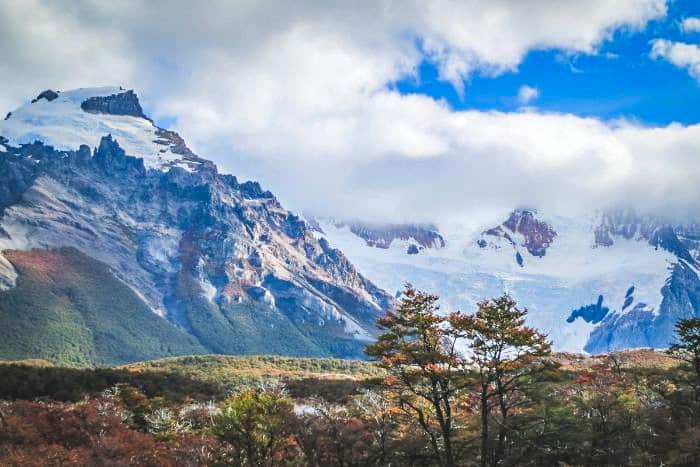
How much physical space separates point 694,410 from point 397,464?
3014cm

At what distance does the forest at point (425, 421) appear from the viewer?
143 ft

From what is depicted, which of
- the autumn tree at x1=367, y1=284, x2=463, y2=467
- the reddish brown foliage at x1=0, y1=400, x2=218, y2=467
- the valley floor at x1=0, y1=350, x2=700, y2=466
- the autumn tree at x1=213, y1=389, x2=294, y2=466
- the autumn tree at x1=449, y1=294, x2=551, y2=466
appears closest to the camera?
the autumn tree at x1=367, y1=284, x2=463, y2=467

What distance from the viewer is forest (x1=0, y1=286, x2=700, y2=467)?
43.6 metres

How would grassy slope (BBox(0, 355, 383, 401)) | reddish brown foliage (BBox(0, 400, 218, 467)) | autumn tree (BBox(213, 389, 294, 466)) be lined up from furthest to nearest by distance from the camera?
grassy slope (BBox(0, 355, 383, 401))
autumn tree (BBox(213, 389, 294, 466))
reddish brown foliage (BBox(0, 400, 218, 467))

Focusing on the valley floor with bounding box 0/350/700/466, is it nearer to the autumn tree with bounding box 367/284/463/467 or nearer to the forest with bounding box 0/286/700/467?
the forest with bounding box 0/286/700/467

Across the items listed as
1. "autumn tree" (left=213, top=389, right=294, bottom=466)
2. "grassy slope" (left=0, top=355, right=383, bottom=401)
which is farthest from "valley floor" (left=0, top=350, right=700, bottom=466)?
"grassy slope" (left=0, top=355, right=383, bottom=401)

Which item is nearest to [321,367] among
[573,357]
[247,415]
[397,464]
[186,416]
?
[573,357]

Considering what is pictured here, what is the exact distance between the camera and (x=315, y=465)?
57.1 meters

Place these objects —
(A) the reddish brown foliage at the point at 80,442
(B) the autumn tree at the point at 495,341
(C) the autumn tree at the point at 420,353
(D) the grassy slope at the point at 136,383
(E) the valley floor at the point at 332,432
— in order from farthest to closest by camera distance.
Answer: (D) the grassy slope at the point at 136,383 < (E) the valley floor at the point at 332,432 < (A) the reddish brown foliage at the point at 80,442 < (B) the autumn tree at the point at 495,341 < (C) the autumn tree at the point at 420,353

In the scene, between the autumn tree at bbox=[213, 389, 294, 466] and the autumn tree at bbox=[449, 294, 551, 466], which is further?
the autumn tree at bbox=[213, 389, 294, 466]

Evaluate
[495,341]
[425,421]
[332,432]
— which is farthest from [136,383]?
[495,341]

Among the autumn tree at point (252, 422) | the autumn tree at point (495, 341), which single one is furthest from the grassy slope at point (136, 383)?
→ the autumn tree at point (495, 341)

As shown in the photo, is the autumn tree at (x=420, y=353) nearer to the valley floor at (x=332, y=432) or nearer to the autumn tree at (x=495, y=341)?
the autumn tree at (x=495, y=341)

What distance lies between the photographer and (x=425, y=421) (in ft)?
181
